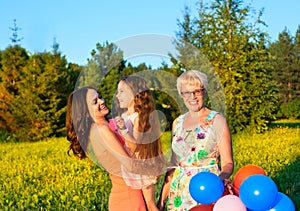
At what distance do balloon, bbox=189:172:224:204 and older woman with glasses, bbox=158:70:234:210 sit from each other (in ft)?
1.17

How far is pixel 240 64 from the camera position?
18.2 meters

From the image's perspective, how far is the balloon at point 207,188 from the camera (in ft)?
→ 9.73

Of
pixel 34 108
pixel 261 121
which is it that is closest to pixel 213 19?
pixel 261 121

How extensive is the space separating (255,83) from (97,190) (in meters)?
11.4

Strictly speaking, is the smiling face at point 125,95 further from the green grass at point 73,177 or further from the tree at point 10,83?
the tree at point 10,83

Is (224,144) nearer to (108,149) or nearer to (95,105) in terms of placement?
(108,149)

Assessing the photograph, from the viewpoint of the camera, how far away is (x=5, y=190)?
8.16 metres

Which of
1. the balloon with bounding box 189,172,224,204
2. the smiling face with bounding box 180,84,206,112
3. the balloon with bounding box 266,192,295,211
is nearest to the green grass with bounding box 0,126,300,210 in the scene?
the smiling face with bounding box 180,84,206,112

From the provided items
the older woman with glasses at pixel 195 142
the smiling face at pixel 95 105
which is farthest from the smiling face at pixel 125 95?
the older woman with glasses at pixel 195 142

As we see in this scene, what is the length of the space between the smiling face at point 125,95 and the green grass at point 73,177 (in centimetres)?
112

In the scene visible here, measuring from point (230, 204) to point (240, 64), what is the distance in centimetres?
1567

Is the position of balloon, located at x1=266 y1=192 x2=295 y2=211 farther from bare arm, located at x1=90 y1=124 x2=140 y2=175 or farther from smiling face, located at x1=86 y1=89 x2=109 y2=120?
smiling face, located at x1=86 y1=89 x2=109 y2=120

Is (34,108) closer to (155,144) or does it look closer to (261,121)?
(261,121)

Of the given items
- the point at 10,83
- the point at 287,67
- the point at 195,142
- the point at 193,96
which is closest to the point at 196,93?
the point at 193,96
